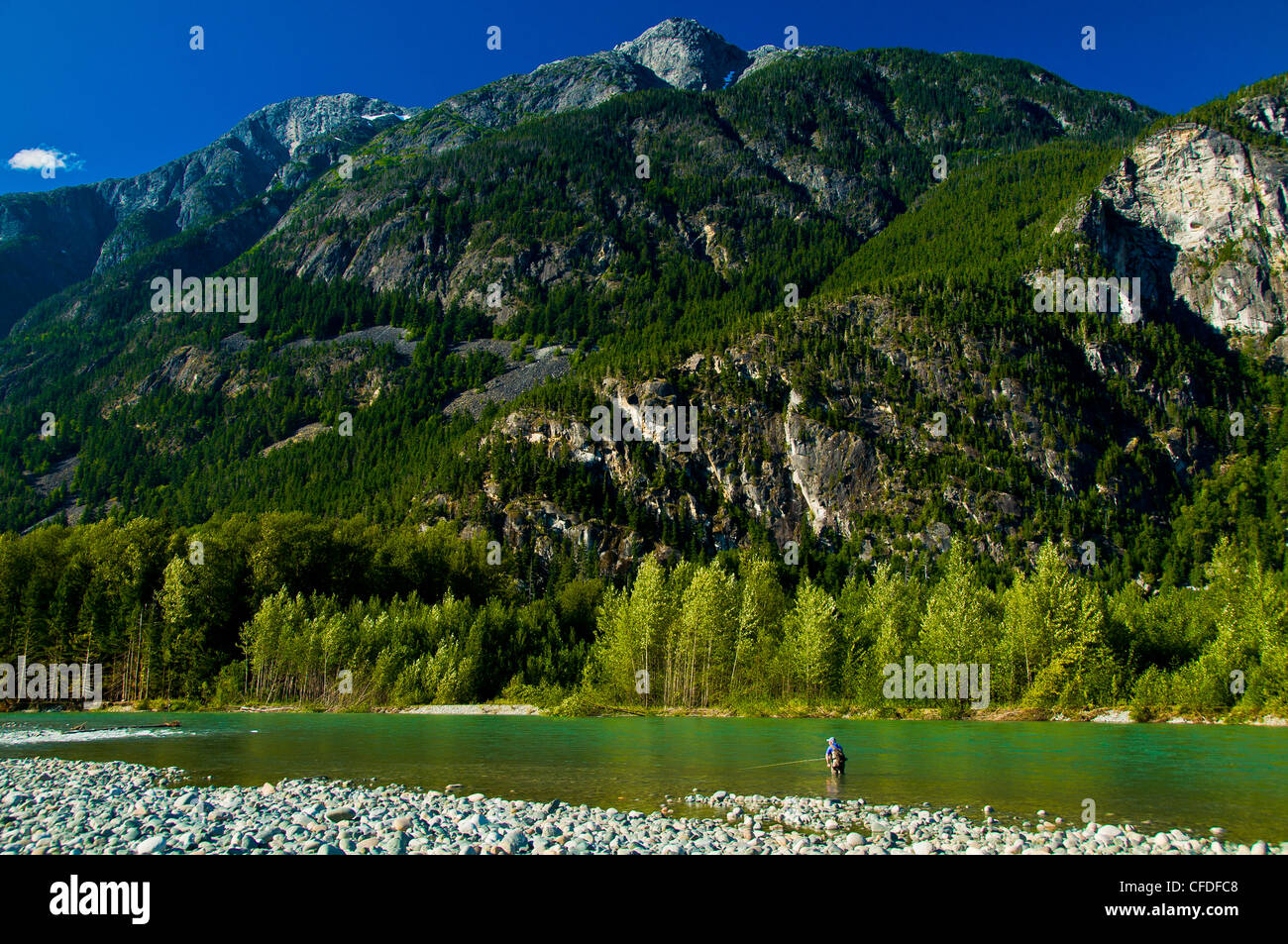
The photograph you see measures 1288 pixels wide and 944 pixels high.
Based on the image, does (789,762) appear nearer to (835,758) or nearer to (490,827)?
(835,758)

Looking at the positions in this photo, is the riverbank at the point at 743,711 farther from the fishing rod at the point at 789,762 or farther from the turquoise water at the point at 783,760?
the fishing rod at the point at 789,762

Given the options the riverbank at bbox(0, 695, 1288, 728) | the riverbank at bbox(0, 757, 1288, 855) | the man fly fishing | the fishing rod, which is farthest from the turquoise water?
the riverbank at bbox(0, 695, 1288, 728)

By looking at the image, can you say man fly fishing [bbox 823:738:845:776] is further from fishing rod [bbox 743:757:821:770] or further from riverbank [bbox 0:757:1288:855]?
riverbank [bbox 0:757:1288:855]

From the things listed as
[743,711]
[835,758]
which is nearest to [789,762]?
[835,758]

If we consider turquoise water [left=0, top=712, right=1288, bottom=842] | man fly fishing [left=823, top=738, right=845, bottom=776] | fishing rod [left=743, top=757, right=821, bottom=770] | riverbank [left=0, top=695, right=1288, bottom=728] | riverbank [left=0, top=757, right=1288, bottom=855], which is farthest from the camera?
riverbank [left=0, top=695, right=1288, bottom=728]
